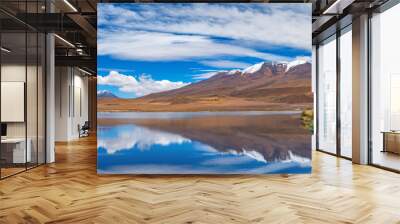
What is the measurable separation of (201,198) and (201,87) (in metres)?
2.25

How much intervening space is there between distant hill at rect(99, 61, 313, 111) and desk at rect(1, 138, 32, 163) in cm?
161

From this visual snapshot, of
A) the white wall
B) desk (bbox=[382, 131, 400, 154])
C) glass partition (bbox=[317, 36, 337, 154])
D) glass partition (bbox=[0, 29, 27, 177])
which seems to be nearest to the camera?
glass partition (bbox=[0, 29, 27, 177])

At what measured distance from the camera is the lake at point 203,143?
654 cm

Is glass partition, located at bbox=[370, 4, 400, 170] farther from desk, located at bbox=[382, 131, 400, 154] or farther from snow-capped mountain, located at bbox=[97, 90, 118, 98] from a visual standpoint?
snow-capped mountain, located at bbox=[97, 90, 118, 98]

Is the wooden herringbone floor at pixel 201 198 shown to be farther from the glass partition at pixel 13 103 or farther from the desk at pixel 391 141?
the desk at pixel 391 141

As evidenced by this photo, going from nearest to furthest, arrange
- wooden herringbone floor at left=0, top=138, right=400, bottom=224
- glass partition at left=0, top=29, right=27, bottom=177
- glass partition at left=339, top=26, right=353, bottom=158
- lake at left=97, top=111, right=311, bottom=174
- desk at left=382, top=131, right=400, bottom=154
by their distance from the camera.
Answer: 1. wooden herringbone floor at left=0, top=138, right=400, bottom=224
2. glass partition at left=0, top=29, right=27, bottom=177
3. lake at left=97, top=111, right=311, bottom=174
4. desk at left=382, top=131, right=400, bottom=154
5. glass partition at left=339, top=26, right=353, bottom=158

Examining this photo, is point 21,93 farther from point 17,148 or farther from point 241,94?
point 241,94

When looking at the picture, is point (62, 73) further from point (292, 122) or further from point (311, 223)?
point (311, 223)

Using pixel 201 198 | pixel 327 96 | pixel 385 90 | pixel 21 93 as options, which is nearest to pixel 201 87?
pixel 201 198

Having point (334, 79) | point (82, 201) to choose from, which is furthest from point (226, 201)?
point (334, 79)

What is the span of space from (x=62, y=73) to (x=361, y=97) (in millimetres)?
11340

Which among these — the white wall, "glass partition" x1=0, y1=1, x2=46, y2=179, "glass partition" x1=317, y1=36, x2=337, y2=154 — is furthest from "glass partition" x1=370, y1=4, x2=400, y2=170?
the white wall

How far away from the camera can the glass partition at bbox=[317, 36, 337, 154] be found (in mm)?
9938

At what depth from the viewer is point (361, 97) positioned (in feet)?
26.1
